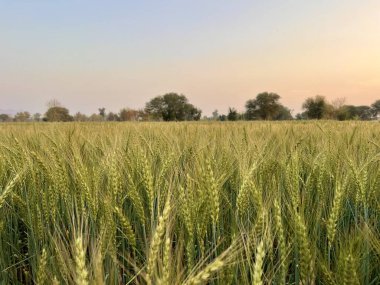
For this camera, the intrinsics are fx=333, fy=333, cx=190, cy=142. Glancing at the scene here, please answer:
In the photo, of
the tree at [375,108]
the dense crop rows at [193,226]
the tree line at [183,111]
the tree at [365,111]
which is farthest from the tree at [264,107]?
the dense crop rows at [193,226]

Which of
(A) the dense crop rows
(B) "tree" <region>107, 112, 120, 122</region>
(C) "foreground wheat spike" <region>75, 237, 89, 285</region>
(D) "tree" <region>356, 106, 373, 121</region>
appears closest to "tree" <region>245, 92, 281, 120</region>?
(B) "tree" <region>107, 112, 120, 122</region>

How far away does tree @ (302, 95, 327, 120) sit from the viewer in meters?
44.2

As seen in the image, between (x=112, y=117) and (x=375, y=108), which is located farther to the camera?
(x=375, y=108)

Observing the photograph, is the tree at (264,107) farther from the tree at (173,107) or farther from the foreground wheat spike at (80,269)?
the foreground wheat spike at (80,269)

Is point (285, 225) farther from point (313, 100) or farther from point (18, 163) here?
point (313, 100)

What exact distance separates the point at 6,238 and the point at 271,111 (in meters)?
54.3

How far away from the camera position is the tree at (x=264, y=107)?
5359cm

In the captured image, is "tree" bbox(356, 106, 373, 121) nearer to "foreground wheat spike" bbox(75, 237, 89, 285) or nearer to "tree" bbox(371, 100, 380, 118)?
"tree" bbox(371, 100, 380, 118)

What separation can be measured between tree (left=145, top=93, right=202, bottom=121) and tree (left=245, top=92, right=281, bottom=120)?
9.17m

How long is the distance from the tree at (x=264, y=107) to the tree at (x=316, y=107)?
744 centimetres

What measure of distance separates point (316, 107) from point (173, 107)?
75.5ft

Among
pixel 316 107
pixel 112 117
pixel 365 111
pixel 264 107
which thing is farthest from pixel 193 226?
pixel 365 111

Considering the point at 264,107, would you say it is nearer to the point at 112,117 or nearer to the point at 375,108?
the point at 112,117

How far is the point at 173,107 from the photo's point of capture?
→ 56.4 metres
